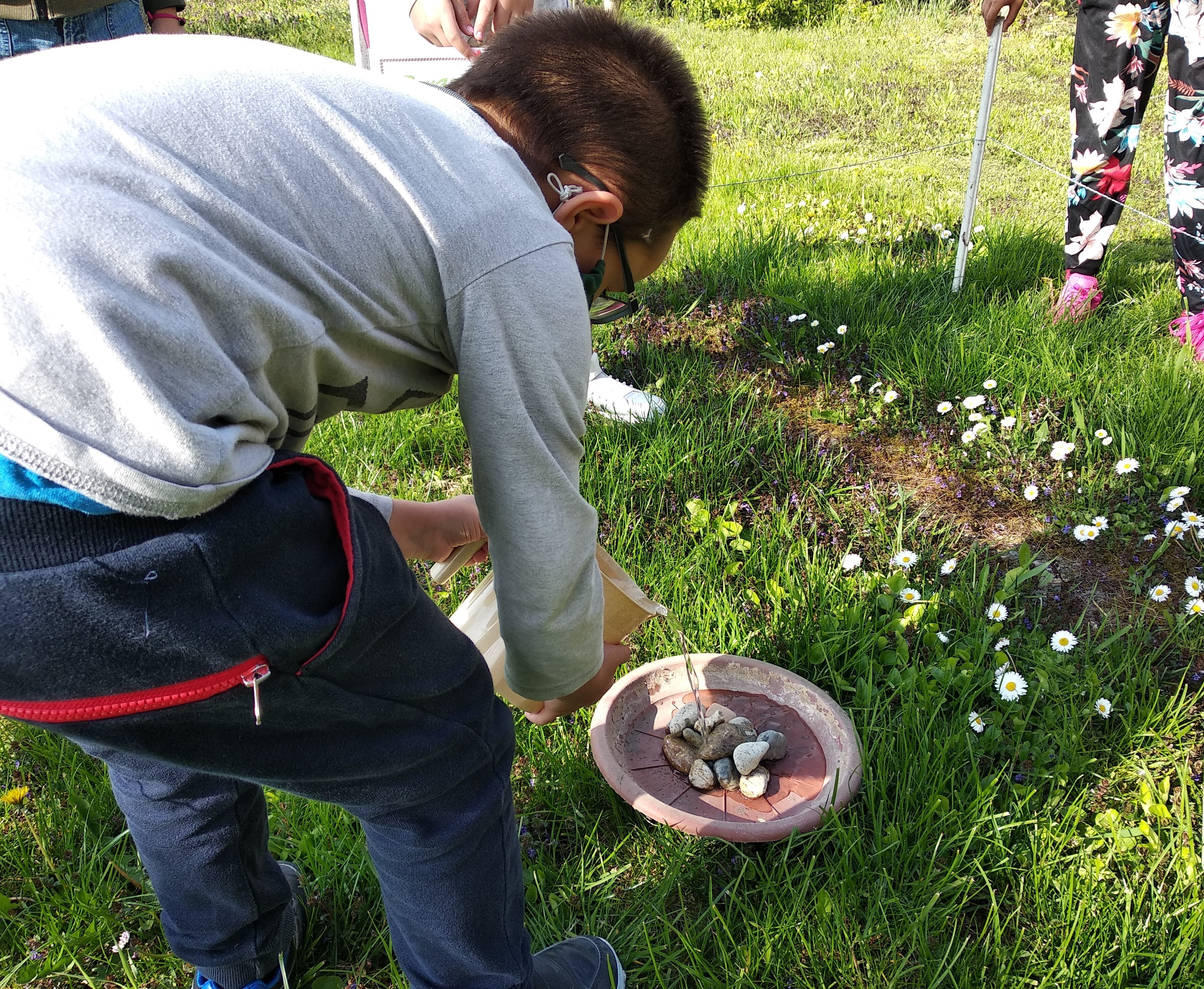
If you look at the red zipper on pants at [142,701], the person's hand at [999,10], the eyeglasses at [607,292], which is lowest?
the red zipper on pants at [142,701]

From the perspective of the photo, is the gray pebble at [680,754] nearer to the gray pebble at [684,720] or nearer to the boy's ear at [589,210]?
the gray pebble at [684,720]

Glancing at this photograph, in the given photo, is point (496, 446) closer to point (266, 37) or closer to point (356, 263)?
point (356, 263)

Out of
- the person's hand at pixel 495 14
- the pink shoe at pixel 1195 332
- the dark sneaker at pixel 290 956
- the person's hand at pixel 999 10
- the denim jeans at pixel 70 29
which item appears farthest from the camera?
the person's hand at pixel 999 10

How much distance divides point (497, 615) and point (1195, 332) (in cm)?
239

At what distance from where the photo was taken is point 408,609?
0.98 m

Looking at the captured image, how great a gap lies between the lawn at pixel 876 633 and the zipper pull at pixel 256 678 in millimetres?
805

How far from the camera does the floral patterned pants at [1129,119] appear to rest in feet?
8.41

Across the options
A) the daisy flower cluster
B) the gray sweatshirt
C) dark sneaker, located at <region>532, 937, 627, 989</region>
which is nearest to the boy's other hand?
the gray sweatshirt

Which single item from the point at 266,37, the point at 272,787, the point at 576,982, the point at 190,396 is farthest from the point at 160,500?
the point at 266,37

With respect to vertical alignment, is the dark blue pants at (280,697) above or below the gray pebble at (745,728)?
above

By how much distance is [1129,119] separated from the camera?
2.90 meters

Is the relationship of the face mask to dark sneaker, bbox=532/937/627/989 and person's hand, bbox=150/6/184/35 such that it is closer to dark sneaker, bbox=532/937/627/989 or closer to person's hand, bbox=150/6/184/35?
dark sneaker, bbox=532/937/627/989

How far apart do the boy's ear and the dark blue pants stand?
1.54ft

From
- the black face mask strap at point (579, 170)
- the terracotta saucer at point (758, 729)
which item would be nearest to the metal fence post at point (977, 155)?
the terracotta saucer at point (758, 729)
